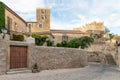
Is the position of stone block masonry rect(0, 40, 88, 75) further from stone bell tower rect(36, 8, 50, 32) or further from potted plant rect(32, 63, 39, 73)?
stone bell tower rect(36, 8, 50, 32)

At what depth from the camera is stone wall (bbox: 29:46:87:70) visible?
19078 millimetres

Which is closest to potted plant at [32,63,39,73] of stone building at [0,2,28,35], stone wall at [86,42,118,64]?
stone building at [0,2,28,35]

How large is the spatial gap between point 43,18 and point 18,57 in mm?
51087

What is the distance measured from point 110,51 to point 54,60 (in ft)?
80.6

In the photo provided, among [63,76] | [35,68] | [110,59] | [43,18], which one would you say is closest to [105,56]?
[110,59]

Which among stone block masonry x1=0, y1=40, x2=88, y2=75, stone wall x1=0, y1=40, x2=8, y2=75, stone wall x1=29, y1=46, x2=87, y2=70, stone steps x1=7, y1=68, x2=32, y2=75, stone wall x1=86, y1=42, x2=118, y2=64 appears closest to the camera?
stone wall x1=0, y1=40, x2=8, y2=75

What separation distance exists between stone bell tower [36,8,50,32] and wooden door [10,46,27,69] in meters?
47.7

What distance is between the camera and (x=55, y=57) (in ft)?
A: 70.6

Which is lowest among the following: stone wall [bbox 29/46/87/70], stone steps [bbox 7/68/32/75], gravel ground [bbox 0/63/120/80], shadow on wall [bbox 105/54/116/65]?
shadow on wall [bbox 105/54/116/65]

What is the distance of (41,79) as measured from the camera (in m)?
13.5

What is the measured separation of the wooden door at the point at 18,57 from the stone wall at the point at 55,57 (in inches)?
23.8

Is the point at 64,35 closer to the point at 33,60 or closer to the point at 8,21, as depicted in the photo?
the point at 8,21

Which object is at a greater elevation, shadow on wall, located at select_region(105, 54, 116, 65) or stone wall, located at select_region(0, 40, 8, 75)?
stone wall, located at select_region(0, 40, 8, 75)

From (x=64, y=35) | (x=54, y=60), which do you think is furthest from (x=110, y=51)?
(x=54, y=60)
